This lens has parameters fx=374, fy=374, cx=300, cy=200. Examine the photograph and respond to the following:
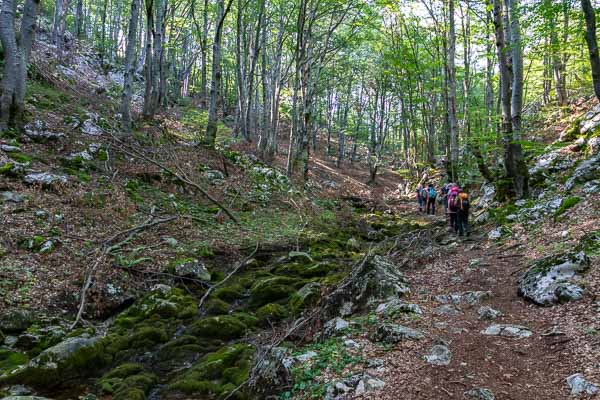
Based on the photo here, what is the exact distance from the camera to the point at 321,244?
11.5 metres

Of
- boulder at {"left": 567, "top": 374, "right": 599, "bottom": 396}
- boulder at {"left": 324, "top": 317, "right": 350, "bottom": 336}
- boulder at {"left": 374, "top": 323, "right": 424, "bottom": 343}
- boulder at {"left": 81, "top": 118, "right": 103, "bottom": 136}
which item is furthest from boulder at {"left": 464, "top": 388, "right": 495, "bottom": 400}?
boulder at {"left": 81, "top": 118, "right": 103, "bottom": 136}

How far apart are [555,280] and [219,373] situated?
4.98m

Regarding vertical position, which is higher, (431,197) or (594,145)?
(594,145)

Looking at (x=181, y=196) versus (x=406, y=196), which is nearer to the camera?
(x=181, y=196)

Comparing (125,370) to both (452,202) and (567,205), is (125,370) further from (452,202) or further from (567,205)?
(567,205)

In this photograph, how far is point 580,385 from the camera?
347 centimetres

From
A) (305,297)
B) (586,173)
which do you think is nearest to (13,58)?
(305,297)

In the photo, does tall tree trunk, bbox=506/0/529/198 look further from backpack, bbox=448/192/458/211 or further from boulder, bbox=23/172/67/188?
boulder, bbox=23/172/67/188

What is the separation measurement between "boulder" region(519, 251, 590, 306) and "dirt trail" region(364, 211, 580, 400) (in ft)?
0.63

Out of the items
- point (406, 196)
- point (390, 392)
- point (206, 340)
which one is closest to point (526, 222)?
point (390, 392)

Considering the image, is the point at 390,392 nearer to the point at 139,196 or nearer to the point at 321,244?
the point at 321,244

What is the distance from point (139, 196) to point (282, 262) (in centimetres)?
486

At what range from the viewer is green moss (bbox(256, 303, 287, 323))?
6.74 metres

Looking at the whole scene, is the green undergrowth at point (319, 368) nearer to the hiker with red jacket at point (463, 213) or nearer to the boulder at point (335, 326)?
the boulder at point (335, 326)
